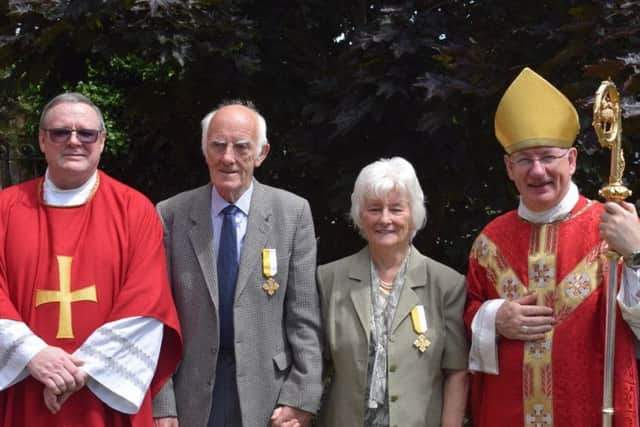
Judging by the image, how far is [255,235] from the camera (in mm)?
4098

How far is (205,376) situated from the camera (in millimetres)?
3990

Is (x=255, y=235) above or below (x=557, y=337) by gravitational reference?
A: above

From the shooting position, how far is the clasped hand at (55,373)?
3729 millimetres

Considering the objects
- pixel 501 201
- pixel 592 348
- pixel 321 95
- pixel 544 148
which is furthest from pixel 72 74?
pixel 592 348

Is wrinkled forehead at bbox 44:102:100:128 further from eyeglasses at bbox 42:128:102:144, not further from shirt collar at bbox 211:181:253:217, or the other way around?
shirt collar at bbox 211:181:253:217

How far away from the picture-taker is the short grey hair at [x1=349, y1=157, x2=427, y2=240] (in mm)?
4039

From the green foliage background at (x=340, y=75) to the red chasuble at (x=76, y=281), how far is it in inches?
47.8

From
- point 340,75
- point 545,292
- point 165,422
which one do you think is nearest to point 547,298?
point 545,292

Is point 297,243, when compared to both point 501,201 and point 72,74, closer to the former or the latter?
point 501,201

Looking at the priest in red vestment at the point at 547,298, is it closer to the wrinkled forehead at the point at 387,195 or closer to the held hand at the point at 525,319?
the held hand at the point at 525,319

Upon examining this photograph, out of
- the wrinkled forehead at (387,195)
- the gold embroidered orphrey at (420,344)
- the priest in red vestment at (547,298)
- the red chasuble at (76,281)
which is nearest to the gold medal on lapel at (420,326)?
the gold embroidered orphrey at (420,344)

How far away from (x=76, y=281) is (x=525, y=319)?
1.69 m

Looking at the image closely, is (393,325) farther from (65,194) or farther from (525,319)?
(65,194)

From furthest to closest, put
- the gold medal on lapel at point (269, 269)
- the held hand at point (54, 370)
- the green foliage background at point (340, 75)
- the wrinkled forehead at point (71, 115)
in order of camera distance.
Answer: the green foliage background at point (340, 75), the gold medal on lapel at point (269, 269), the wrinkled forehead at point (71, 115), the held hand at point (54, 370)
